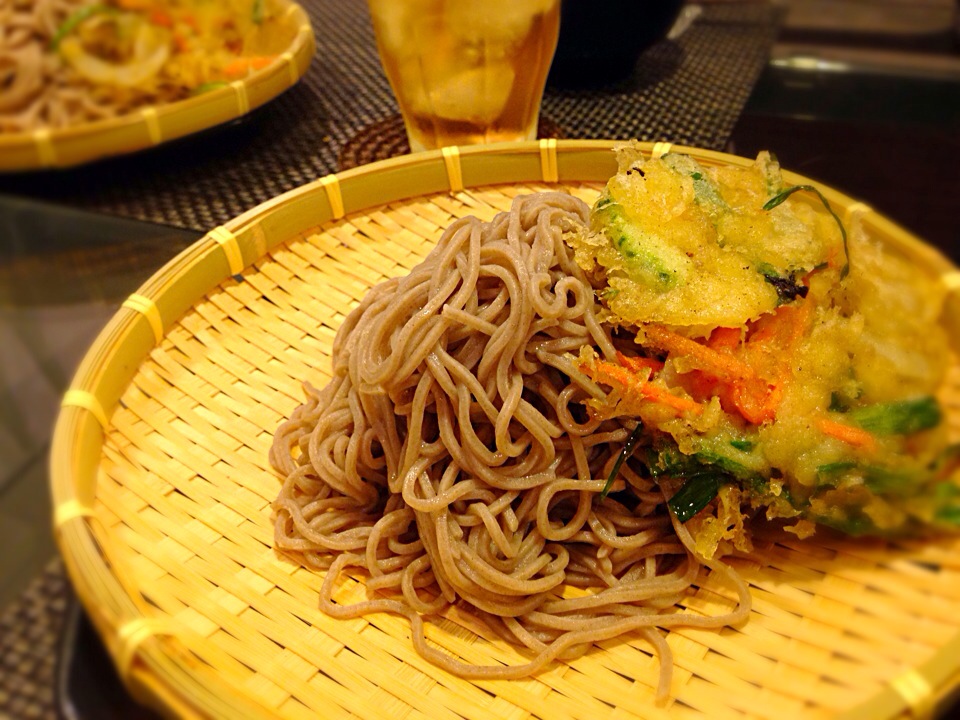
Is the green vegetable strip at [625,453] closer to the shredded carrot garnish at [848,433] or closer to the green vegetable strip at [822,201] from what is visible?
the shredded carrot garnish at [848,433]

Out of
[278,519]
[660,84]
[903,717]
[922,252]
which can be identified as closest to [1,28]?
[278,519]

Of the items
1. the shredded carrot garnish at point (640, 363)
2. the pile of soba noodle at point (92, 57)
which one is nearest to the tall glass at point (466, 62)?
the pile of soba noodle at point (92, 57)

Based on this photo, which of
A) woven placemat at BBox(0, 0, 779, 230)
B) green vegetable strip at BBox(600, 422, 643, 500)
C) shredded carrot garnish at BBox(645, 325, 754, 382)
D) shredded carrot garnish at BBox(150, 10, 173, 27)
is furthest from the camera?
woven placemat at BBox(0, 0, 779, 230)

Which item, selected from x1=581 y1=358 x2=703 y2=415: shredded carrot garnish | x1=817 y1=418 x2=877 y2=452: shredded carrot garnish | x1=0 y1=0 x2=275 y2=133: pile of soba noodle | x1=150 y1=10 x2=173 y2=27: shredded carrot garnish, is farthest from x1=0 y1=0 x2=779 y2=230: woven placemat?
x1=817 y1=418 x2=877 y2=452: shredded carrot garnish

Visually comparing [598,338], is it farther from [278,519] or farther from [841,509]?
[278,519]

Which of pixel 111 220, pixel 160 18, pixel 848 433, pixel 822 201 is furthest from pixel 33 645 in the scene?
pixel 822 201

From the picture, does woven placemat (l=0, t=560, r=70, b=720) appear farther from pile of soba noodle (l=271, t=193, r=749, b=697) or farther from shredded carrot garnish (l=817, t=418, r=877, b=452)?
shredded carrot garnish (l=817, t=418, r=877, b=452)
